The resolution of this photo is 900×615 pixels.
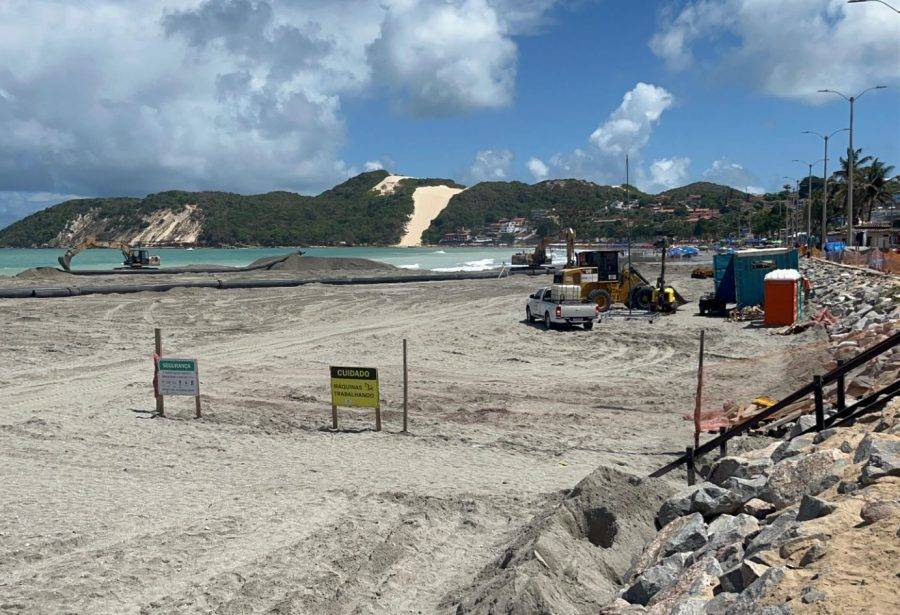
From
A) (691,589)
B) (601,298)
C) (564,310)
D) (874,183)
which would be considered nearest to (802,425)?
(691,589)

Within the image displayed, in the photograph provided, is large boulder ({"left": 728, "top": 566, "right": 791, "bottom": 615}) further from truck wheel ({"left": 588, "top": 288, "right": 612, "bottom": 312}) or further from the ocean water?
the ocean water

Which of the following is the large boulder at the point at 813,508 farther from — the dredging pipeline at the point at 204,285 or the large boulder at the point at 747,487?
the dredging pipeline at the point at 204,285

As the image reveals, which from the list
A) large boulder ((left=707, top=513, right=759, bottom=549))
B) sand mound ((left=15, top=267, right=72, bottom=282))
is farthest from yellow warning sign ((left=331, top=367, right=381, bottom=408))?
sand mound ((left=15, top=267, right=72, bottom=282))

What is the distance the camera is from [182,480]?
1130cm

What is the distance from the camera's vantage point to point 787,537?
224 inches

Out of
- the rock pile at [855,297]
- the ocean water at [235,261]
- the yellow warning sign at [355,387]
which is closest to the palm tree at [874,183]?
the ocean water at [235,261]

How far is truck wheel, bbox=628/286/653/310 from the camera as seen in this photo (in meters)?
→ 33.3

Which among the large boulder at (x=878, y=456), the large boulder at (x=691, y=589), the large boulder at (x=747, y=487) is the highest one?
the large boulder at (x=878, y=456)

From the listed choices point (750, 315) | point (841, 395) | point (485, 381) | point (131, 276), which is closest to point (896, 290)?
point (750, 315)

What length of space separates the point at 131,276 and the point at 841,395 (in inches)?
2395

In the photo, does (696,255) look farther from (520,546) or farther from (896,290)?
(520,546)

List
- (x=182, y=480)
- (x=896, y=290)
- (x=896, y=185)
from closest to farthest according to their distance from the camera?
(x=182, y=480), (x=896, y=290), (x=896, y=185)

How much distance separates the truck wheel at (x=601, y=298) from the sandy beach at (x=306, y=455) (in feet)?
14.2

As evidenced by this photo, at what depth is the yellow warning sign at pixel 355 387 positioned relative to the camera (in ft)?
45.8
